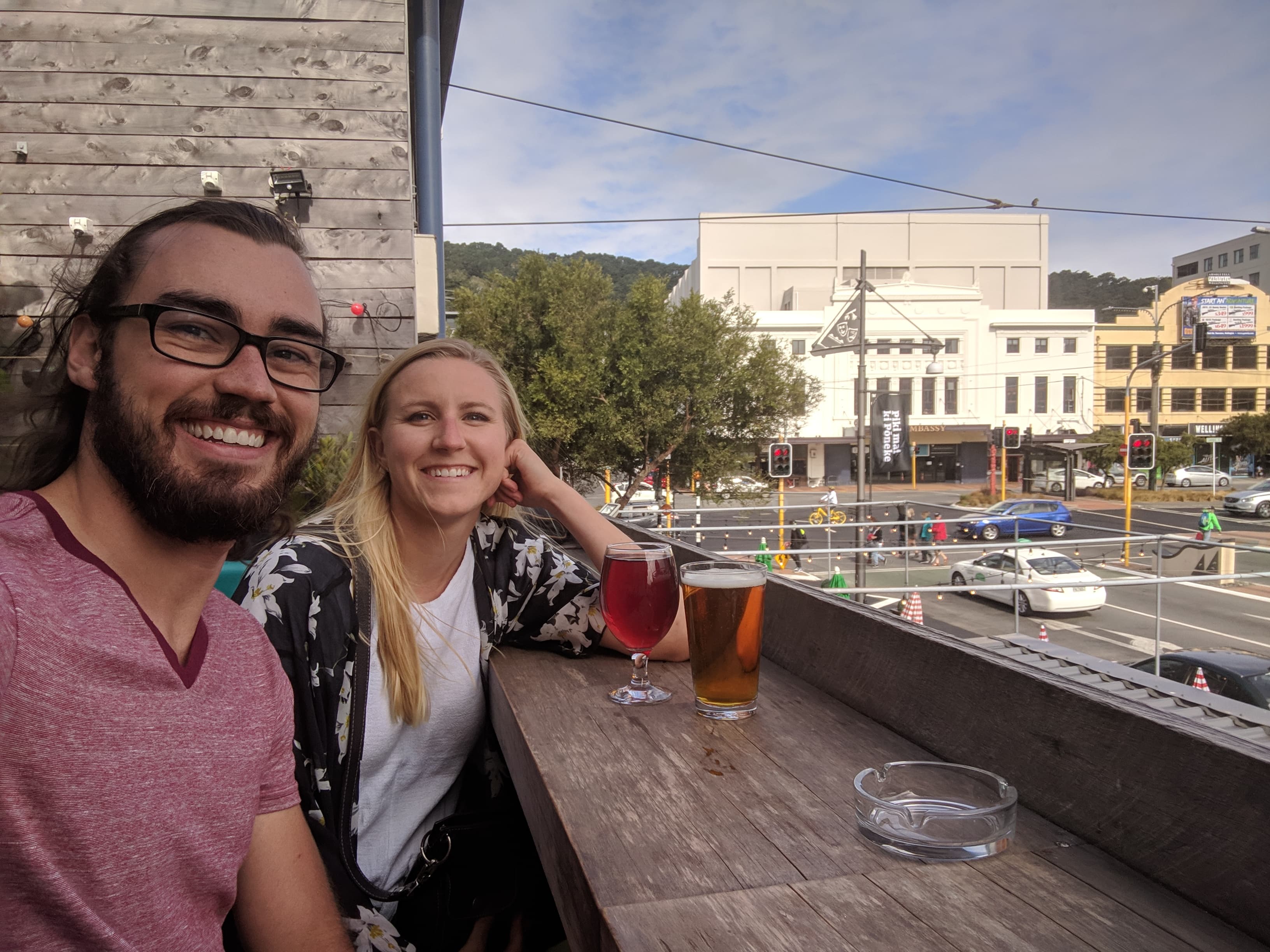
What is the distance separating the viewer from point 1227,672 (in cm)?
611

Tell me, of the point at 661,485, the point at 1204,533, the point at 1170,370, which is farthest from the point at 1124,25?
the point at 1170,370

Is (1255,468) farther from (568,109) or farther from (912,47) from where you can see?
(568,109)

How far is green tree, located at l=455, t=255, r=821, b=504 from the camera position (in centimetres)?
1659

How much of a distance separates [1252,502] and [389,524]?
2993 cm

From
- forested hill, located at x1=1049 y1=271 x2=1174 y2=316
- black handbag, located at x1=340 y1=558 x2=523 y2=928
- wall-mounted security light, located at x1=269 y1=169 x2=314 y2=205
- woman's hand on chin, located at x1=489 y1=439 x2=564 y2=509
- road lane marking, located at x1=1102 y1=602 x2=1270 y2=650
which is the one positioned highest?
forested hill, located at x1=1049 y1=271 x2=1174 y2=316

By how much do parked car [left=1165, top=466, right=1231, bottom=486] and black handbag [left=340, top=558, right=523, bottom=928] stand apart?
38.6 meters

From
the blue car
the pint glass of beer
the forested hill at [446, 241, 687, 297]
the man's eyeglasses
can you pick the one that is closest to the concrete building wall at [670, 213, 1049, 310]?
the forested hill at [446, 241, 687, 297]

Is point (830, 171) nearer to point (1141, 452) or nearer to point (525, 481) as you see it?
point (1141, 452)

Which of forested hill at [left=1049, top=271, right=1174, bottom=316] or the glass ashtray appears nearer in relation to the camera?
the glass ashtray

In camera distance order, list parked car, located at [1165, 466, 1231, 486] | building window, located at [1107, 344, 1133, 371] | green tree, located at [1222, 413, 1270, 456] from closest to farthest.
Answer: green tree, located at [1222, 413, 1270, 456], parked car, located at [1165, 466, 1231, 486], building window, located at [1107, 344, 1133, 371]

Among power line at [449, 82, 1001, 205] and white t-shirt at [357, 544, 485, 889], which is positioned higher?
power line at [449, 82, 1001, 205]

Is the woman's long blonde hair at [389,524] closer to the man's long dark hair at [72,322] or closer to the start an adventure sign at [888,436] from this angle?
the man's long dark hair at [72,322]

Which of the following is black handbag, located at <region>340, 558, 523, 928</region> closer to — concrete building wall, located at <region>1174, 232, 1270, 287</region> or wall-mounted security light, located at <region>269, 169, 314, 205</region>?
wall-mounted security light, located at <region>269, 169, 314, 205</region>

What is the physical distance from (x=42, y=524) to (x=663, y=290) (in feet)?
57.8
